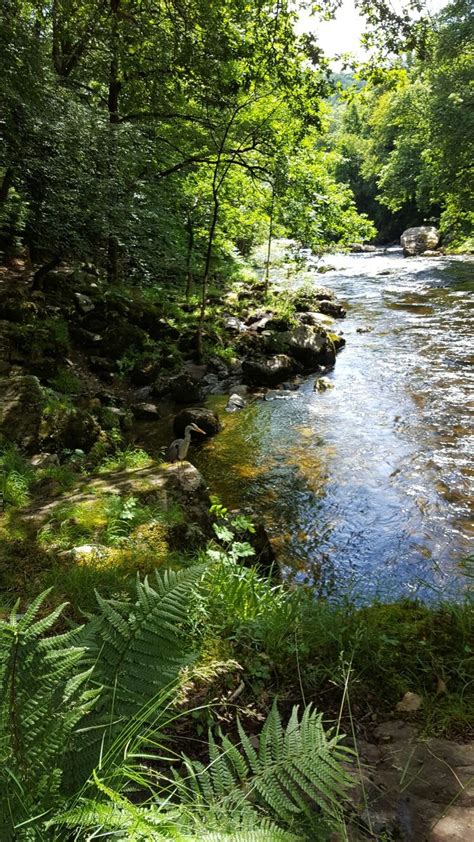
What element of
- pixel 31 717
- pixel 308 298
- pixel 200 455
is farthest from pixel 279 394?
pixel 31 717

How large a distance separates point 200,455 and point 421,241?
28780 mm

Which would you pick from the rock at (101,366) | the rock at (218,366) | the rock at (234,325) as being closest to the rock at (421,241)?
the rock at (234,325)

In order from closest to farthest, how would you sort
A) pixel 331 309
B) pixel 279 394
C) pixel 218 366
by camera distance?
pixel 279 394
pixel 218 366
pixel 331 309

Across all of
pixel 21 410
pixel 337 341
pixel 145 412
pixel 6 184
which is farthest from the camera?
pixel 337 341

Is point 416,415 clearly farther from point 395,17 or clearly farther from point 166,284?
point 166,284

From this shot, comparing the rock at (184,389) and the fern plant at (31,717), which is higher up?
the fern plant at (31,717)

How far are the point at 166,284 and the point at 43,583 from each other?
1208cm

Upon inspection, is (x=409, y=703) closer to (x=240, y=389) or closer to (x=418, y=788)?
(x=418, y=788)

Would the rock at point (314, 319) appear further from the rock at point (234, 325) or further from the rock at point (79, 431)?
the rock at point (79, 431)

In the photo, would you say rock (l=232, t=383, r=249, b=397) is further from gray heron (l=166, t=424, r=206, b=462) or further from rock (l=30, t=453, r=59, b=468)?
rock (l=30, t=453, r=59, b=468)

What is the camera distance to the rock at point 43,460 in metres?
5.12

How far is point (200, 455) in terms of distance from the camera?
718 centimetres

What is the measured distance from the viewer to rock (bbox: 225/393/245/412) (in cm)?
908

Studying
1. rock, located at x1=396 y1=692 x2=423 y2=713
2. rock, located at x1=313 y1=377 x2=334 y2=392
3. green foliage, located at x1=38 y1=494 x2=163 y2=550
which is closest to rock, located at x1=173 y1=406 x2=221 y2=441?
rock, located at x1=313 y1=377 x2=334 y2=392
